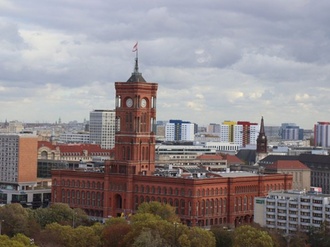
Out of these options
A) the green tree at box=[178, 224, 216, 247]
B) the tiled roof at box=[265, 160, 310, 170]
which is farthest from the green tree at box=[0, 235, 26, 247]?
the tiled roof at box=[265, 160, 310, 170]

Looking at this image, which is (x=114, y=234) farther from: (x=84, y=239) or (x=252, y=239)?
(x=252, y=239)

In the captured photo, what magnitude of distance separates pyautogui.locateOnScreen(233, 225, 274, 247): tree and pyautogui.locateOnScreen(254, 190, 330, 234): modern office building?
56.3 feet

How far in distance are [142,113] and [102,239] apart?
45.1 metres

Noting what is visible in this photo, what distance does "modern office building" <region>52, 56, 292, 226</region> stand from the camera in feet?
432

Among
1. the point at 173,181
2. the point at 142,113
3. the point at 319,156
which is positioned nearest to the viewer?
the point at 173,181

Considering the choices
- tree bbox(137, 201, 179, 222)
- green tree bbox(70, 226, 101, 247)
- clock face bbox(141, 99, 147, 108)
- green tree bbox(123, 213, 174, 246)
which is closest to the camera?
green tree bbox(70, 226, 101, 247)

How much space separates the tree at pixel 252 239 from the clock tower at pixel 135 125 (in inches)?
1725

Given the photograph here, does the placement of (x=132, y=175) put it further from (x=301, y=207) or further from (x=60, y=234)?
(x=60, y=234)

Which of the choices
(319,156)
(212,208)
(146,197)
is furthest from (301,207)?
(319,156)

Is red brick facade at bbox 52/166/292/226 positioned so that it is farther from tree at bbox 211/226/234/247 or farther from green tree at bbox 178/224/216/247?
green tree at bbox 178/224/216/247

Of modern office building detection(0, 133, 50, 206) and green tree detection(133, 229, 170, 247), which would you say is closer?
green tree detection(133, 229, 170, 247)

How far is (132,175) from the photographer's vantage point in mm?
137750

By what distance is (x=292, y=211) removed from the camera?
119 m

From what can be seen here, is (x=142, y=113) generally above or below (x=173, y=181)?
above
